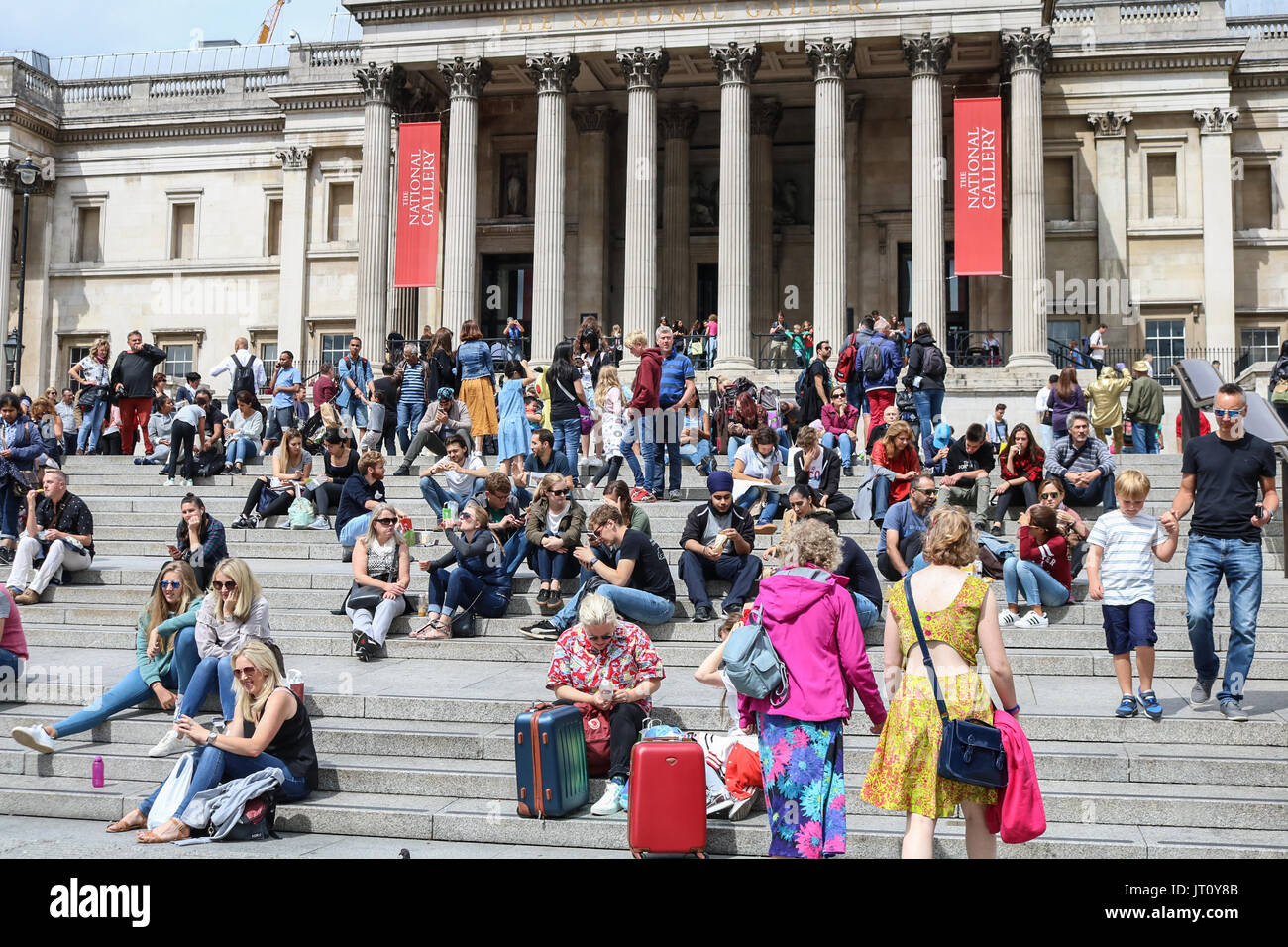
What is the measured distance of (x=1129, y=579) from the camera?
8.70 metres

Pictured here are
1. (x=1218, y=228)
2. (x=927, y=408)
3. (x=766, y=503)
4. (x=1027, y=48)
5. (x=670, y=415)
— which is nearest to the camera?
(x=766, y=503)

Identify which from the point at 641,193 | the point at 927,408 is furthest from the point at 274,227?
the point at 927,408

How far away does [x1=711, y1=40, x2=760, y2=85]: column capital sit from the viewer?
97.2 feet

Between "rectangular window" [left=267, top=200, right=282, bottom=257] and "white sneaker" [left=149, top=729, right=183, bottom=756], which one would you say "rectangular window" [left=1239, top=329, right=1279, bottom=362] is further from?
"white sneaker" [left=149, top=729, right=183, bottom=756]

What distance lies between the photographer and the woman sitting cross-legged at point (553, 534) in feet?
38.2

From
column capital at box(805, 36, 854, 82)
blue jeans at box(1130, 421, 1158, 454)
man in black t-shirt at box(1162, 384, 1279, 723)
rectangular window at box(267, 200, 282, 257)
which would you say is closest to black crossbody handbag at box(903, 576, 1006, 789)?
man in black t-shirt at box(1162, 384, 1279, 723)

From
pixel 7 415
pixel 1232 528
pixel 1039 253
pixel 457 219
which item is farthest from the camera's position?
pixel 457 219

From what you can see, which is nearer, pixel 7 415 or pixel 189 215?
pixel 7 415

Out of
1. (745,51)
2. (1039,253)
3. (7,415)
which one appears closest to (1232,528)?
(7,415)

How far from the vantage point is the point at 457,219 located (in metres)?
31.3

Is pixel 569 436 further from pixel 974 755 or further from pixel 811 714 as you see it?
pixel 974 755

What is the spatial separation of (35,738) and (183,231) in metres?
36.1

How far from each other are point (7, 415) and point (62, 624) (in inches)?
191

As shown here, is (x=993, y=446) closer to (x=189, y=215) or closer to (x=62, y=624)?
(x=62, y=624)
